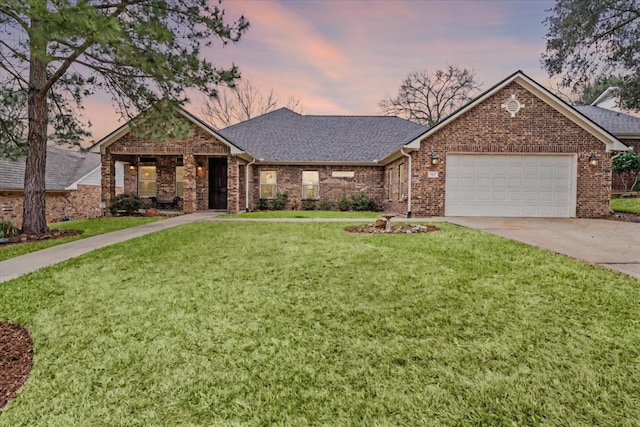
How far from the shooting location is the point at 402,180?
13945mm

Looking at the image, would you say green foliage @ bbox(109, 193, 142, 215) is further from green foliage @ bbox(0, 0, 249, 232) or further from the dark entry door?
green foliage @ bbox(0, 0, 249, 232)

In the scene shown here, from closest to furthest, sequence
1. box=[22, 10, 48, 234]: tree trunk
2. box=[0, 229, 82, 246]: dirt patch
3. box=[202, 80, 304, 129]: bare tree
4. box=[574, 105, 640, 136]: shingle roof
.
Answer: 1. box=[0, 229, 82, 246]: dirt patch
2. box=[22, 10, 48, 234]: tree trunk
3. box=[574, 105, 640, 136]: shingle roof
4. box=[202, 80, 304, 129]: bare tree

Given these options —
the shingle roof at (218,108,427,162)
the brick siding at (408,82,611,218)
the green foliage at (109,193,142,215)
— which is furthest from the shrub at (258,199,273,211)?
the brick siding at (408,82,611,218)

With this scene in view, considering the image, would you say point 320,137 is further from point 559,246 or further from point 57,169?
point 57,169

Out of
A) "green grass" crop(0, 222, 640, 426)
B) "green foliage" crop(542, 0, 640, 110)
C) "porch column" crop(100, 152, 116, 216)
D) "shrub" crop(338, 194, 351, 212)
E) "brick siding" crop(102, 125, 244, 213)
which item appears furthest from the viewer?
"shrub" crop(338, 194, 351, 212)

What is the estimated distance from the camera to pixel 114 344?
2.96 m

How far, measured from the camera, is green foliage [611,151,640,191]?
16.0 meters

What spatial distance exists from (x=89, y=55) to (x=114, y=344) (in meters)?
7.87

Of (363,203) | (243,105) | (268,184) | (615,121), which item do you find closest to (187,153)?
(268,184)

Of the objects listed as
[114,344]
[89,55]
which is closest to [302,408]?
[114,344]

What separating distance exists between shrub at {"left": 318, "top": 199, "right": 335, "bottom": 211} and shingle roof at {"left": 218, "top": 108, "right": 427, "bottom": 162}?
6.72 feet

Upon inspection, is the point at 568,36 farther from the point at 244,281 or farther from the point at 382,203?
the point at 244,281

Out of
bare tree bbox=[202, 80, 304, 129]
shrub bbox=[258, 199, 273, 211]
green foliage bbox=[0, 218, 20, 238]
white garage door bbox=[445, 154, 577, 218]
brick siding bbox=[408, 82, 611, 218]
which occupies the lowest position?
green foliage bbox=[0, 218, 20, 238]

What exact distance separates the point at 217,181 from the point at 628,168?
19.7 metres
